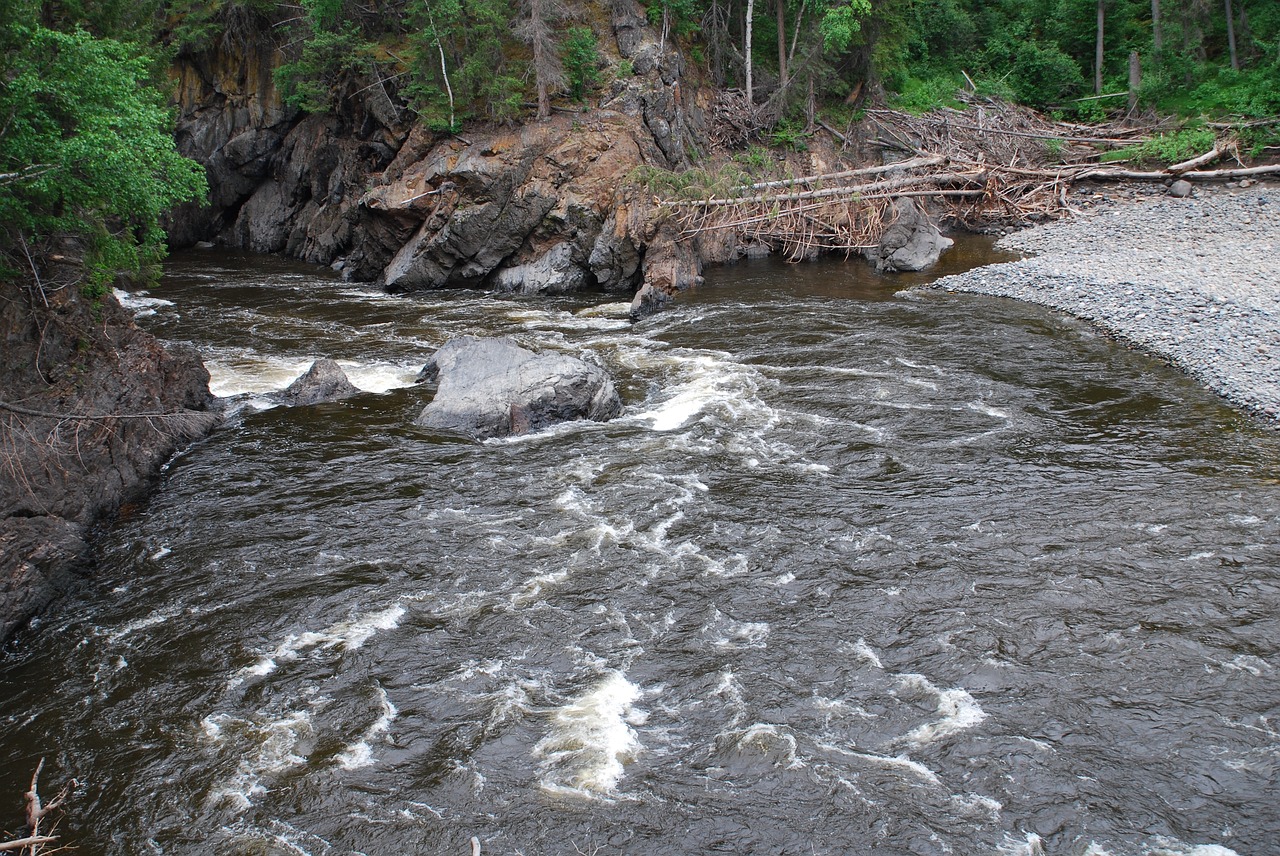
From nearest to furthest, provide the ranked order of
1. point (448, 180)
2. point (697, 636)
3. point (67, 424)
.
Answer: point (697, 636) < point (67, 424) < point (448, 180)

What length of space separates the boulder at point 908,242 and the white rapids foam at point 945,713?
20.7 metres

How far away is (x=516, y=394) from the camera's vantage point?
16.0m

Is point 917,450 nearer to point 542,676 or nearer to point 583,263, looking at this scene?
point 542,676

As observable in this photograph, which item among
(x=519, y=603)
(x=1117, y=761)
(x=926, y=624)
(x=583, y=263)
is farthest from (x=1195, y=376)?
(x=583, y=263)

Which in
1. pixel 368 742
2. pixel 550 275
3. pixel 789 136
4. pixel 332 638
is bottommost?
pixel 368 742

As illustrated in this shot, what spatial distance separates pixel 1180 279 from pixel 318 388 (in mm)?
20074

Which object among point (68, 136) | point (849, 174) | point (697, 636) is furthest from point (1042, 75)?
point (68, 136)

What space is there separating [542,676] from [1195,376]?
14.2 meters

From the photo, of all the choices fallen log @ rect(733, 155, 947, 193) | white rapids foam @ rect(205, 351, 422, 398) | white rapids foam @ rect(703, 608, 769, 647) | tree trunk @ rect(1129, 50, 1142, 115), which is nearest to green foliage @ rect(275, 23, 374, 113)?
fallen log @ rect(733, 155, 947, 193)

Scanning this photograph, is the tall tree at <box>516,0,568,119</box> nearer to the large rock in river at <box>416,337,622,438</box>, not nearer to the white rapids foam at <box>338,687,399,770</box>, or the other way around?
the large rock in river at <box>416,337,622,438</box>

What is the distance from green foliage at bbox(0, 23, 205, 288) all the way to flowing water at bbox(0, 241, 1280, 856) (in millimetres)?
4381

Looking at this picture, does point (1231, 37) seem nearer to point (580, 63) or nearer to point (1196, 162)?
point (1196, 162)

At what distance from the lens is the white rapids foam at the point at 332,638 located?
31.1 ft

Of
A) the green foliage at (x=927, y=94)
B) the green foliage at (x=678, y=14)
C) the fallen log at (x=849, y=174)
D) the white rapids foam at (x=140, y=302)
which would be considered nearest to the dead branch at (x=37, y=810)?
the white rapids foam at (x=140, y=302)
